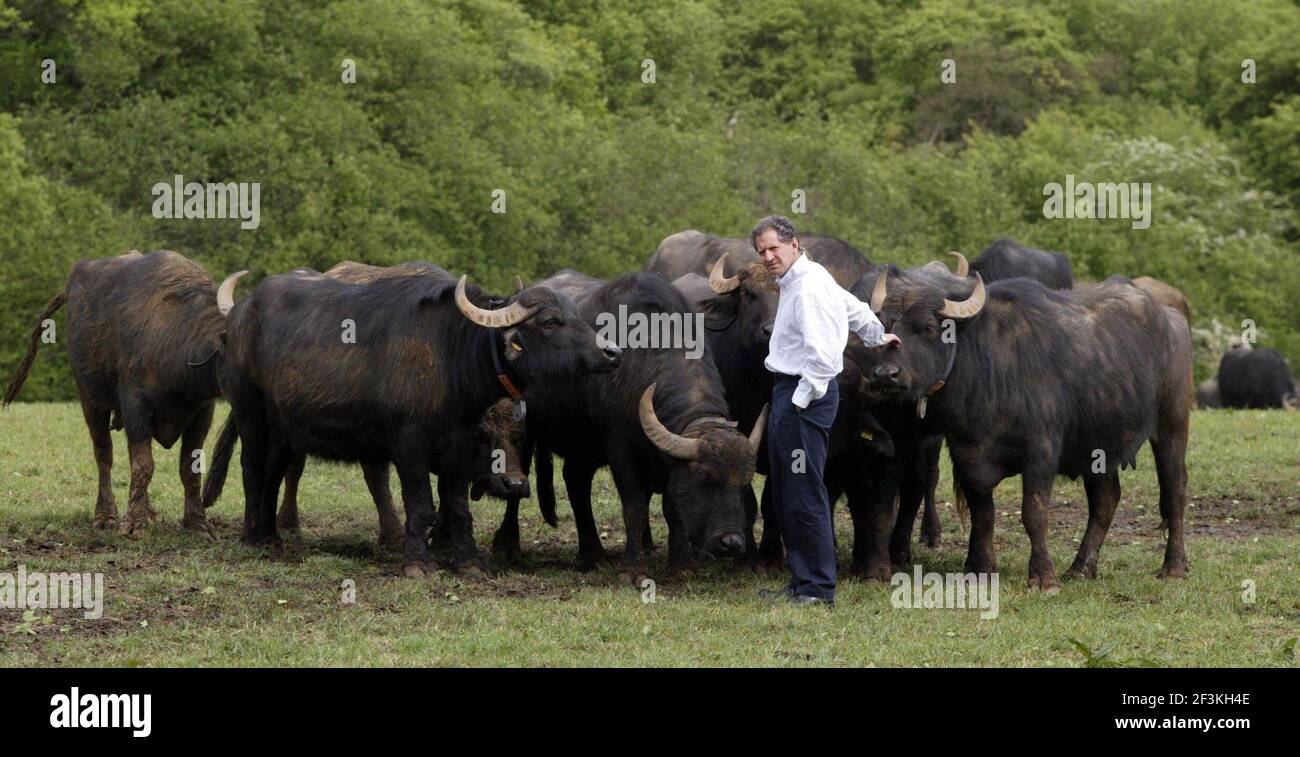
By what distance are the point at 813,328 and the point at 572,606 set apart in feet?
7.61

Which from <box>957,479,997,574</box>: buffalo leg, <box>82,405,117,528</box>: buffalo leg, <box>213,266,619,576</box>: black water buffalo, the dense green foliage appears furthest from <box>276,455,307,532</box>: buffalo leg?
the dense green foliage

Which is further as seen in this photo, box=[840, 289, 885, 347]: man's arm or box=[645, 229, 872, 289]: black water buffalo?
box=[645, 229, 872, 289]: black water buffalo

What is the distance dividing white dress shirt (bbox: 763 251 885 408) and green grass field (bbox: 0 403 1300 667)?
1.50m

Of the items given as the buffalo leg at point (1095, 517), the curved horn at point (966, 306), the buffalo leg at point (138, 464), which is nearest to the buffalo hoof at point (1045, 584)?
the buffalo leg at point (1095, 517)

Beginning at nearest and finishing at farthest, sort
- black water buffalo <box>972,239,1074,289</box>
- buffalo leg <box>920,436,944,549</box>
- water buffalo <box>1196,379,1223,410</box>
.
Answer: buffalo leg <box>920,436,944,549</box> < black water buffalo <box>972,239,1074,289</box> < water buffalo <box>1196,379,1223,410</box>

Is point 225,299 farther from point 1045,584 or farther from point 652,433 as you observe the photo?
point 1045,584

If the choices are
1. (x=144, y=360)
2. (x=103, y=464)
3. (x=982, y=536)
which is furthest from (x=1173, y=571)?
(x=103, y=464)

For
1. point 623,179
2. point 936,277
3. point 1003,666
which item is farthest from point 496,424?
point 623,179

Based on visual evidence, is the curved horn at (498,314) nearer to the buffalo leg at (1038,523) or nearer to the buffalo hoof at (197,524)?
the buffalo hoof at (197,524)

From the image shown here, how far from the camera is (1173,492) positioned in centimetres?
1259

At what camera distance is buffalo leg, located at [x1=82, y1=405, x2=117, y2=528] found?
1375 centimetres

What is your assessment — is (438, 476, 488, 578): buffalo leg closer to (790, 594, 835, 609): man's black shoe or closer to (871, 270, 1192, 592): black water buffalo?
(790, 594, 835, 609): man's black shoe

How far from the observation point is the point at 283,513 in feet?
46.9

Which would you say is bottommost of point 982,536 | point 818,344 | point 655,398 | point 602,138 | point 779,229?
point 982,536
